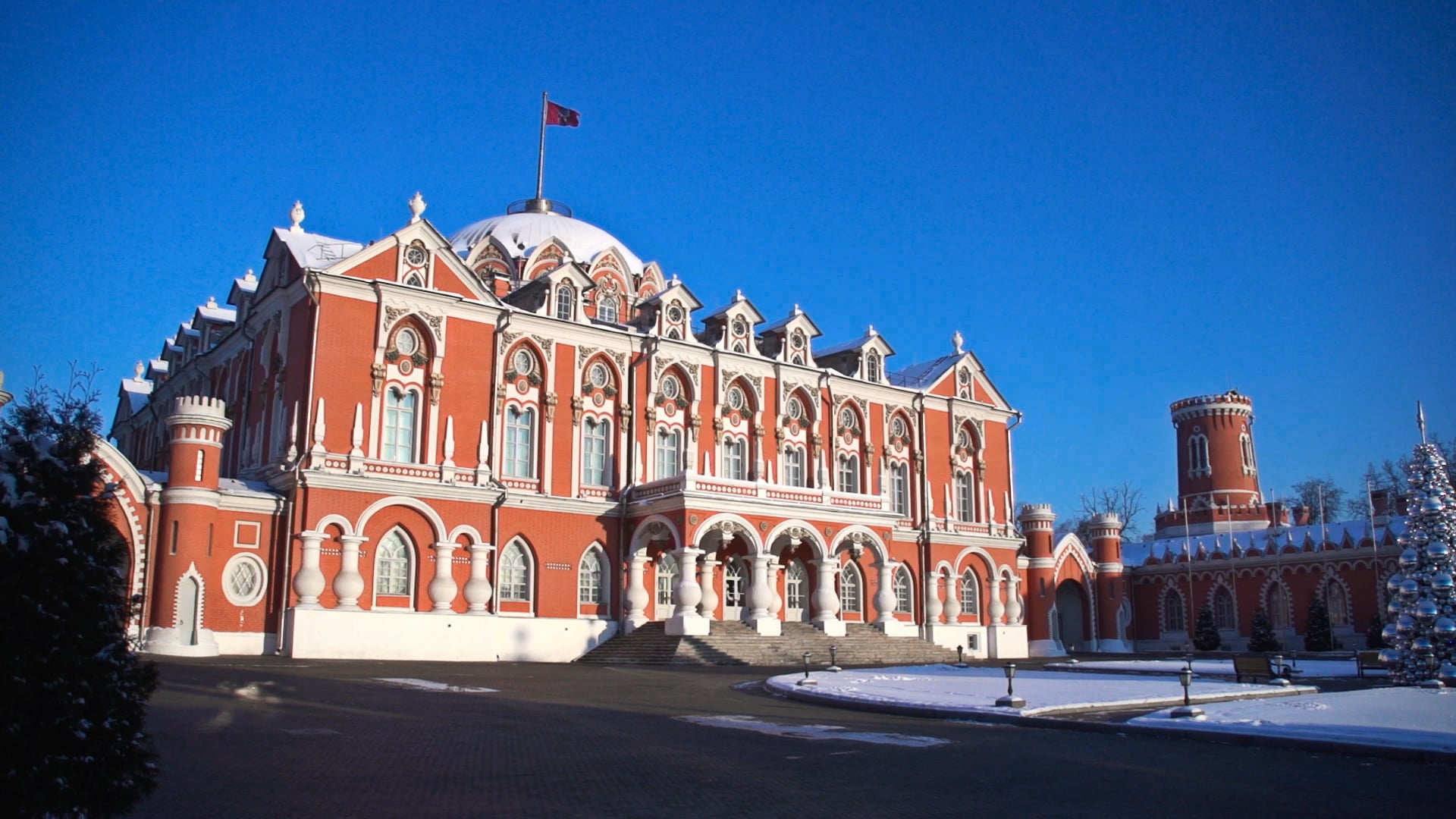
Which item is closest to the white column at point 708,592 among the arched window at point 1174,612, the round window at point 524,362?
the round window at point 524,362

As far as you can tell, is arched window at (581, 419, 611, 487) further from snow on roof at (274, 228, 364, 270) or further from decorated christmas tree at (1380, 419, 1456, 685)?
decorated christmas tree at (1380, 419, 1456, 685)

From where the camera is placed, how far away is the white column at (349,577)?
1214 inches

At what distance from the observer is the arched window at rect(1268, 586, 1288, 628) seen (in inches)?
1986

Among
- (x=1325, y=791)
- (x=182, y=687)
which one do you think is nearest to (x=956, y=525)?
(x=182, y=687)

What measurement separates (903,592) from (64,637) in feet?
134

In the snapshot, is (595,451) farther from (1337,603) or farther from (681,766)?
(1337,603)

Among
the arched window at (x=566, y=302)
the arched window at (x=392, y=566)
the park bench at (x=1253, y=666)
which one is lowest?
the park bench at (x=1253, y=666)

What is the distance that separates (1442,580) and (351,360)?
1070 inches

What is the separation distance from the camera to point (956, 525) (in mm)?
47344

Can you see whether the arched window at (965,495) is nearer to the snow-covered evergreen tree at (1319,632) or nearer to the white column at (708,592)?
the snow-covered evergreen tree at (1319,632)

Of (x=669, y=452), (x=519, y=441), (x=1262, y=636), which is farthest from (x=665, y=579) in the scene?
(x=1262, y=636)

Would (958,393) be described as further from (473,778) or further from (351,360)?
(473,778)

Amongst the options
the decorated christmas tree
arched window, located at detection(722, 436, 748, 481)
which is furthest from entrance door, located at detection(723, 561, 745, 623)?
the decorated christmas tree

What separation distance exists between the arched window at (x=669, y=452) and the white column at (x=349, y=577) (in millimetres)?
11124
